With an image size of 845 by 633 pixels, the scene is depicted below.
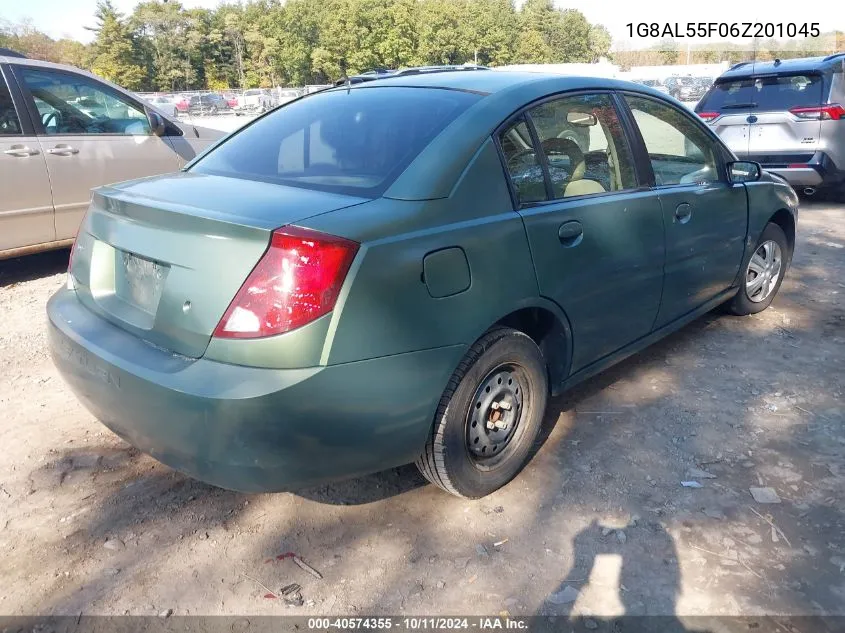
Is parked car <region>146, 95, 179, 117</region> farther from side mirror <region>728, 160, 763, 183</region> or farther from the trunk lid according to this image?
side mirror <region>728, 160, 763, 183</region>

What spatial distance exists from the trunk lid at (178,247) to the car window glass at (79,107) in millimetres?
3565

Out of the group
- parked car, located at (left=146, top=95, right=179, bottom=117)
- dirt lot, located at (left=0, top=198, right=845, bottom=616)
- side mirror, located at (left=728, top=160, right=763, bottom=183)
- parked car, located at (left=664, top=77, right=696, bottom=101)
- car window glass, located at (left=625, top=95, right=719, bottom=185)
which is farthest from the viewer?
parked car, located at (left=664, top=77, right=696, bottom=101)

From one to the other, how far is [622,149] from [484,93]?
0.86 m

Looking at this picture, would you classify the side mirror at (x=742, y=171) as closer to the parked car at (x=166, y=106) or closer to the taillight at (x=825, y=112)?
the taillight at (x=825, y=112)

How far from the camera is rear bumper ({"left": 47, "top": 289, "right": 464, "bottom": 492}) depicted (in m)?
2.06

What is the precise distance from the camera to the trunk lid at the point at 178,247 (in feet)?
7.07

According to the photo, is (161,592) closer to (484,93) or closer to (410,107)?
(410,107)

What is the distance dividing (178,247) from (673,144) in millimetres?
2923

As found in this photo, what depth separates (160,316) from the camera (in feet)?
7.54

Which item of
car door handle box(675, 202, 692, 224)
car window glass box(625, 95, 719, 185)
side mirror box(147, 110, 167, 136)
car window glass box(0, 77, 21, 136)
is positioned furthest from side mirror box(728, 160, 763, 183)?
car window glass box(0, 77, 21, 136)

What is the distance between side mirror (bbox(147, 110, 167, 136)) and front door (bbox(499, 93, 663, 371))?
4.33 meters

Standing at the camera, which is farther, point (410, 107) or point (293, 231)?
point (410, 107)

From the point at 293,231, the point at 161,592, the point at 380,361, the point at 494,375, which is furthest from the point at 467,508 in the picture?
the point at 293,231

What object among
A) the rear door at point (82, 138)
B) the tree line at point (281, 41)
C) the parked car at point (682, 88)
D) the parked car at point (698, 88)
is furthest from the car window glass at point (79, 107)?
the tree line at point (281, 41)
